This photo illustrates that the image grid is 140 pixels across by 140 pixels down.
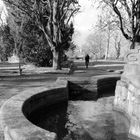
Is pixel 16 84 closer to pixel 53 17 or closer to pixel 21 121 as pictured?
pixel 21 121

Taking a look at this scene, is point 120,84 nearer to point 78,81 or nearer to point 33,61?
point 78,81

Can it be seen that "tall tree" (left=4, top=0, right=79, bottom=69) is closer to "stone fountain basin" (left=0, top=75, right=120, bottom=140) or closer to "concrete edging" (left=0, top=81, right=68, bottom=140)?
"stone fountain basin" (left=0, top=75, right=120, bottom=140)

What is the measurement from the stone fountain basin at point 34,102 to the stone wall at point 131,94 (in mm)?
2127

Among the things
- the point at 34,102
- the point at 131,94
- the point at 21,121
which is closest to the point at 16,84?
the point at 34,102

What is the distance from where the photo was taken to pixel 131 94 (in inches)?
252

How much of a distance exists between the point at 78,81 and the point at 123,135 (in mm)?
4341

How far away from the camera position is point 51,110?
25.2ft

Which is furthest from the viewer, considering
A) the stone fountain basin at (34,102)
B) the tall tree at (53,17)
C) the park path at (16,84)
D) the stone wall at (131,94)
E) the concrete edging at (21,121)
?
the tall tree at (53,17)

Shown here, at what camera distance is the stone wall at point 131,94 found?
5480 mm

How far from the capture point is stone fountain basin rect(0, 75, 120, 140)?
3.86m

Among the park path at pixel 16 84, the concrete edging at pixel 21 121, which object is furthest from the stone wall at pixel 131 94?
the park path at pixel 16 84

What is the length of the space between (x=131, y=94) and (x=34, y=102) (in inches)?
119

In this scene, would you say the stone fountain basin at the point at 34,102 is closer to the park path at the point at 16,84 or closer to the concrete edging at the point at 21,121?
the concrete edging at the point at 21,121

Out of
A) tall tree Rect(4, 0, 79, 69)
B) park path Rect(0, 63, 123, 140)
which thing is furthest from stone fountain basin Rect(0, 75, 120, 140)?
tall tree Rect(4, 0, 79, 69)
